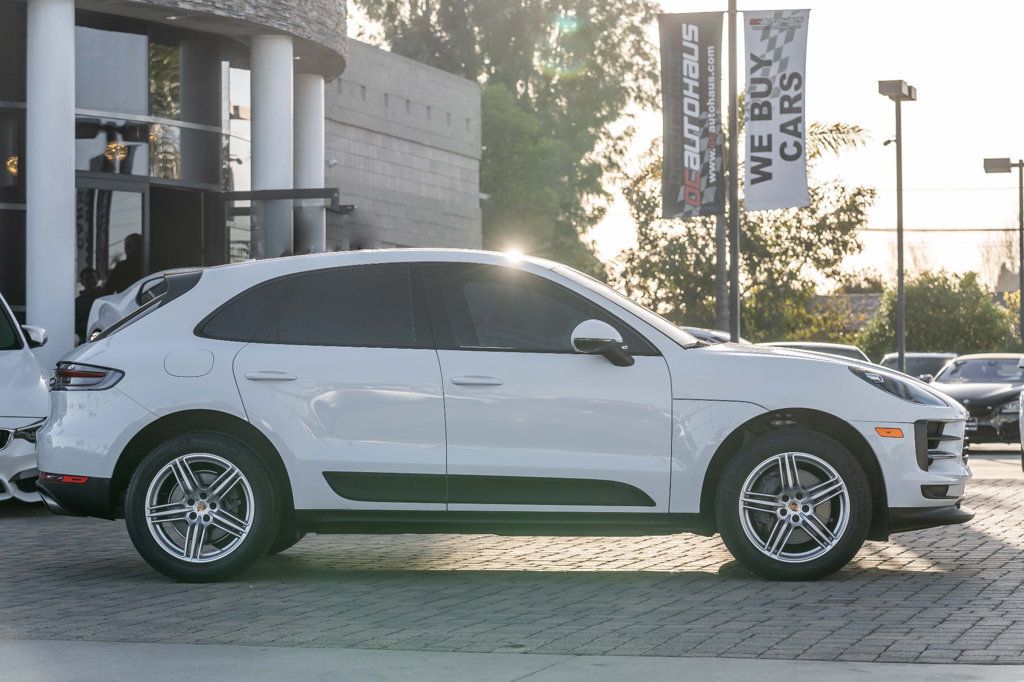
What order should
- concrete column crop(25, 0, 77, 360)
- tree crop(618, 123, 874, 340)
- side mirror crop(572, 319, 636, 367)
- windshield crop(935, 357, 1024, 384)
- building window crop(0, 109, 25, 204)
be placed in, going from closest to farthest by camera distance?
side mirror crop(572, 319, 636, 367)
concrete column crop(25, 0, 77, 360)
building window crop(0, 109, 25, 204)
windshield crop(935, 357, 1024, 384)
tree crop(618, 123, 874, 340)

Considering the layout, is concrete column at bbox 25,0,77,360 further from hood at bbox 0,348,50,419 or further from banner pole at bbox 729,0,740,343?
banner pole at bbox 729,0,740,343

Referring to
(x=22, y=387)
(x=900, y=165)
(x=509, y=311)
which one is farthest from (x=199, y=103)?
(x=900, y=165)

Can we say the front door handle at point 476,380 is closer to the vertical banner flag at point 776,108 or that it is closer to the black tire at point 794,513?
the black tire at point 794,513

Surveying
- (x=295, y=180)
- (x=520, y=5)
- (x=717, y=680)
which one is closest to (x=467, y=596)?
(x=717, y=680)

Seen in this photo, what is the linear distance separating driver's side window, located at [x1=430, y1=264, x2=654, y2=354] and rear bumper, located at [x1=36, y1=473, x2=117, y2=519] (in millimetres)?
1951

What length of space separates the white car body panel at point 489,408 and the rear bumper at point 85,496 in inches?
3.0

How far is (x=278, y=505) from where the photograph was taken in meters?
8.21

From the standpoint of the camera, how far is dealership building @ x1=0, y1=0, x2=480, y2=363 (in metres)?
19.2

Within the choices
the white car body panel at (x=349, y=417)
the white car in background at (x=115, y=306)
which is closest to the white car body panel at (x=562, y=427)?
the white car body panel at (x=349, y=417)

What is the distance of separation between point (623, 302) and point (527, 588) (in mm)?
1591

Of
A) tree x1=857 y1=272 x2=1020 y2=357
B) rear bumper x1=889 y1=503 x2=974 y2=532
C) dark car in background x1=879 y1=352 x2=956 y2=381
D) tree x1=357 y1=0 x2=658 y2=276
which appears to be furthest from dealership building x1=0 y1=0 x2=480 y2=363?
tree x1=857 y1=272 x2=1020 y2=357

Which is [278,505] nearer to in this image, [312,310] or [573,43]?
[312,310]

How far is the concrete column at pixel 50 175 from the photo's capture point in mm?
19078

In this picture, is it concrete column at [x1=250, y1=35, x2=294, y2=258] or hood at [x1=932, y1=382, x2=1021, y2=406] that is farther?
hood at [x1=932, y1=382, x2=1021, y2=406]
